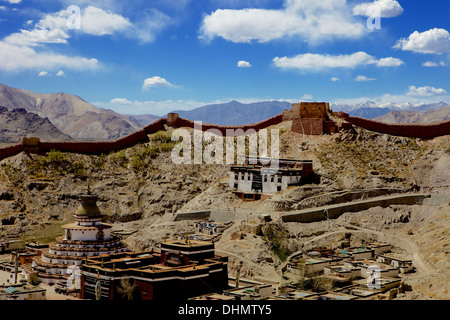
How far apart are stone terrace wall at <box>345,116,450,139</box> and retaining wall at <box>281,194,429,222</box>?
11.4 metres

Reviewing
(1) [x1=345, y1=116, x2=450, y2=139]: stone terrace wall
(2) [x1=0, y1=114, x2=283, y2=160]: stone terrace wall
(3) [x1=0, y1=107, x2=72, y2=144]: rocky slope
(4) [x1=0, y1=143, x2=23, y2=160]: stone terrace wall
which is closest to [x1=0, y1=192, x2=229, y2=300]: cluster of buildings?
(4) [x1=0, y1=143, x2=23, y2=160]: stone terrace wall

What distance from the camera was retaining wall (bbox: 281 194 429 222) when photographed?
152 feet

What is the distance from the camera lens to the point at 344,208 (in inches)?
1919

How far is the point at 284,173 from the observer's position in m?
50.2

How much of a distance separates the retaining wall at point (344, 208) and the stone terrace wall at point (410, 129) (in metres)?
11.4

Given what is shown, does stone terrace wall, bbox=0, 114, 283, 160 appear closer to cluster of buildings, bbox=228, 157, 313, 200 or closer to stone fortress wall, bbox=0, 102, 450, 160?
stone fortress wall, bbox=0, 102, 450, 160

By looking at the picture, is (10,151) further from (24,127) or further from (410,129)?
(24,127)

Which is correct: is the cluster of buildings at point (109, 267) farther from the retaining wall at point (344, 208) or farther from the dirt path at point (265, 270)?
the retaining wall at point (344, 208)

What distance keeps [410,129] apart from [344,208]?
54.9 feet

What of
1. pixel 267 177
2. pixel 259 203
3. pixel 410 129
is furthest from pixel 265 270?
pixel 410 129

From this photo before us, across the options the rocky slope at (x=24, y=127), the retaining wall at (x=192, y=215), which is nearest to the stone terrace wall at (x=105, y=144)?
the retaining wall at (x=192, y=215)

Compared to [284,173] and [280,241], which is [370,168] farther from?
[280,241]

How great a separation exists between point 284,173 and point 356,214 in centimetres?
627

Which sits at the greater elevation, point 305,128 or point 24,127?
point 24,127
